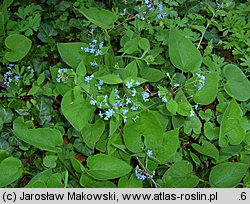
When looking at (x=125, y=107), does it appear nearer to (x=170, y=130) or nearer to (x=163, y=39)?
(x=170, y=130)

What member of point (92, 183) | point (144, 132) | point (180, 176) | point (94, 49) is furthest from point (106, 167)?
point (94, 49)

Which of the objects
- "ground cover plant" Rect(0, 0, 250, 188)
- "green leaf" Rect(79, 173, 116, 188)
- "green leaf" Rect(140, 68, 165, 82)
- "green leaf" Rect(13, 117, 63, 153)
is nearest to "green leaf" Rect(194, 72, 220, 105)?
"ground cover plant" Rect(0, 0, 250, 188)

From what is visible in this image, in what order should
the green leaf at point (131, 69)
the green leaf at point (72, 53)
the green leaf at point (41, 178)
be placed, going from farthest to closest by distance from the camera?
the green leaf at point (72, 53) → the green leaf at point (131, 69) → the green leaf at point (41, 178)

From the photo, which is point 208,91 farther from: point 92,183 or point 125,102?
point 92,183

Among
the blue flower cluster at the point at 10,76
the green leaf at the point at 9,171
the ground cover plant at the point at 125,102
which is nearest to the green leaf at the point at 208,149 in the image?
the ground cover plant at the point at 125,102

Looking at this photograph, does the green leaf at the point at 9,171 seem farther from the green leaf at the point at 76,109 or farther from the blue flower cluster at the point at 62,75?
the blue flower cluster at the point at 62,75

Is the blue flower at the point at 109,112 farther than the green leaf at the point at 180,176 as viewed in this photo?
No
